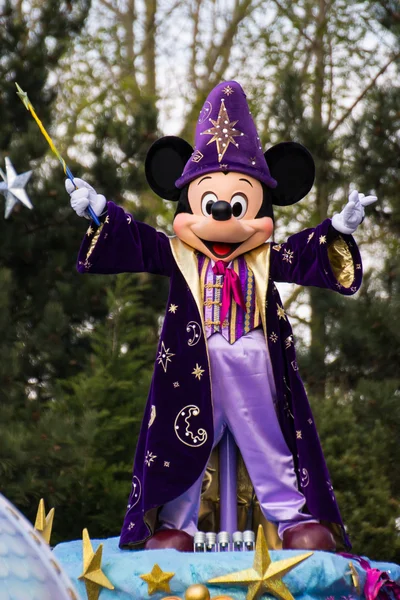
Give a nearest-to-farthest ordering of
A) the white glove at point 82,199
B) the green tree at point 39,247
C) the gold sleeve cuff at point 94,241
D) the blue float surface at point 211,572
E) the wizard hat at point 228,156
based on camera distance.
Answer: the blue float surface at point 211,572, the white glove at point 82,199, the gold sleeve cuff at point 94,241, the wizard hat at point 228,156, the green tree at point 39,247

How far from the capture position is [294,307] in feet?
30.3

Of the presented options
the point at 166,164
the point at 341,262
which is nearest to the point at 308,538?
the point at 341,262

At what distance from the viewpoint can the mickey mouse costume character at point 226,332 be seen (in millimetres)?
3244

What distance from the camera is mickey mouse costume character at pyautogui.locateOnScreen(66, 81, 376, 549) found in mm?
3244

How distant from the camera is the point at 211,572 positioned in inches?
111

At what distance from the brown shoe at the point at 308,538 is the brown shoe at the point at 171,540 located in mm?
325

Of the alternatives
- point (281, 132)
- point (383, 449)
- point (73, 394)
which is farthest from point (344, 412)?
point (281, 132)

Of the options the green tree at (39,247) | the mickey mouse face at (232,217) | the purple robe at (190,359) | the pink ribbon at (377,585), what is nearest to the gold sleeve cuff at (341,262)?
the purple robe at (190,359)

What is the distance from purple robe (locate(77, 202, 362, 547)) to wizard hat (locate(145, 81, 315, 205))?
0.91ft

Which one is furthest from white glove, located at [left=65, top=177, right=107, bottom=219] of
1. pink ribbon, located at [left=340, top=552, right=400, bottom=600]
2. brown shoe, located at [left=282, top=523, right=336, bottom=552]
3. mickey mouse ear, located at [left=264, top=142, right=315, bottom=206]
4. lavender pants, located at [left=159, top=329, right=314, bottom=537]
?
pink ribbon, located at [left=340, top=552, right=400, bottom=600]

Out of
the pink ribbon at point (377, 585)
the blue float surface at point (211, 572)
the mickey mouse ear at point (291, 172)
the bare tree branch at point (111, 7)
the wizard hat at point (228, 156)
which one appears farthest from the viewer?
the bare tree branch at point (111, 7)

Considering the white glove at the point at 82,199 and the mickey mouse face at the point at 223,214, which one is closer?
the white glove at the point at 82,199

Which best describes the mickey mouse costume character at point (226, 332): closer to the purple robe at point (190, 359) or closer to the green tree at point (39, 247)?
the purple robe at point (190, 359)

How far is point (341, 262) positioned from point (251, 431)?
2.22 feet
